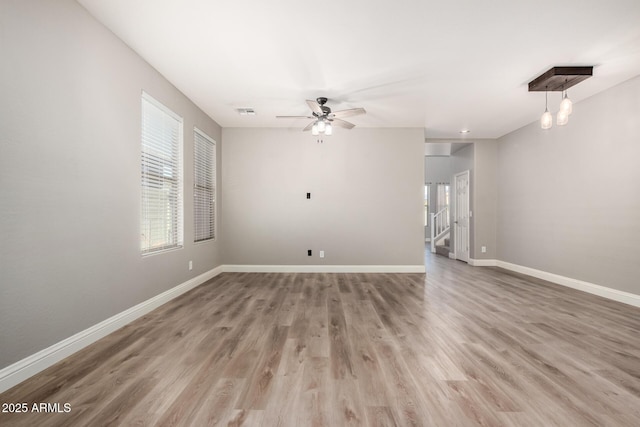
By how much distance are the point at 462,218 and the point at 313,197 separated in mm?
3887

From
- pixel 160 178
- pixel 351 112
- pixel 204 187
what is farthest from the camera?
pixel 204 187

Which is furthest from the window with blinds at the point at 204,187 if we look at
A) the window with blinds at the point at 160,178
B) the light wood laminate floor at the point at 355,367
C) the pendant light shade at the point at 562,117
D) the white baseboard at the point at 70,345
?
the pendant light shade at the point at 562,117

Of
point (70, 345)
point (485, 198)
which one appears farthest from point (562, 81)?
point (70, 345)

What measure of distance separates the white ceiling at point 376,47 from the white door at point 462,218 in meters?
2.69

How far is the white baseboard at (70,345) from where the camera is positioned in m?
1.76

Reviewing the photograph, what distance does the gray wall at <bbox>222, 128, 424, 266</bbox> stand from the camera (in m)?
5.53

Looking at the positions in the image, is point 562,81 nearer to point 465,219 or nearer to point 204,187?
point 465,219

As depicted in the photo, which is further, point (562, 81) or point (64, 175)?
point (562, 81)

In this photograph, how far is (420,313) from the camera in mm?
3176

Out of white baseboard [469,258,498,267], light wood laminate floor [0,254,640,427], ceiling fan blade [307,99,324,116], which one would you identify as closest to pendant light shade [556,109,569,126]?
light wood laminate floor [0,254,640,427]

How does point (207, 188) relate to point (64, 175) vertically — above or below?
above

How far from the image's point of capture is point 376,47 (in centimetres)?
287

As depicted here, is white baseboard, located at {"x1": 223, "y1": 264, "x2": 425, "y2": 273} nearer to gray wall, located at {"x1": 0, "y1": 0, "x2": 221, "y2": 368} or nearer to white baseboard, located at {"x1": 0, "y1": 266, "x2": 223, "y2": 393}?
white baseboard, located at {"x1": 0, "y1": 266, "x2": 223, "y2": 393}

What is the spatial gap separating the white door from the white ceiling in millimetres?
2693
